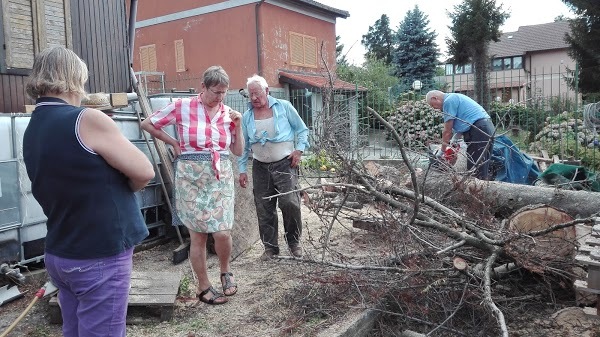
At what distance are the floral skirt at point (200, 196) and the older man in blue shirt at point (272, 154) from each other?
82 centimetres

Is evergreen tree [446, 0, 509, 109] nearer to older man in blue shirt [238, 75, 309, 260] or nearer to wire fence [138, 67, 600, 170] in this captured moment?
wire fence [138, 67, 600, 170]

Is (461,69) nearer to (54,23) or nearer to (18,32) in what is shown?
(54,23)

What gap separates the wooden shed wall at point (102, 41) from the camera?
22.7 feet

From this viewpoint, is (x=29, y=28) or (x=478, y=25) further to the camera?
(x=478, y=25)

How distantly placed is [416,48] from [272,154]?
27344mm

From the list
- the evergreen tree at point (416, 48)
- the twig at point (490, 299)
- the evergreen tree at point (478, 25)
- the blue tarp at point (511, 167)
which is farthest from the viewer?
the evergreen tree at point (416, 48)

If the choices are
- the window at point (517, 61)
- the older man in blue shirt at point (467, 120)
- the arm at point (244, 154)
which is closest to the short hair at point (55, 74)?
the arm at point (244, 154)

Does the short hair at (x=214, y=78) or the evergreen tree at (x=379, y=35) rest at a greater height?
the evergreen tree at (x=379, y=35)

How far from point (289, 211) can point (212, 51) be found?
1428 centimetres

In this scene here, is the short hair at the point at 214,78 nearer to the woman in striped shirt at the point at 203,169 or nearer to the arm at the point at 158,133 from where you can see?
the woman in striped shirt at the point at 203,169

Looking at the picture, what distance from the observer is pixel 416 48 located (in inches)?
1167

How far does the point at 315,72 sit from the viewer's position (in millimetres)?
19062

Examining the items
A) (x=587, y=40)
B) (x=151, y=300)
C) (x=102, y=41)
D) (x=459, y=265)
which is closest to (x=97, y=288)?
(x=151, y=300)

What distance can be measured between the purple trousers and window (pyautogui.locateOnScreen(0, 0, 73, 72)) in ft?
15.9
